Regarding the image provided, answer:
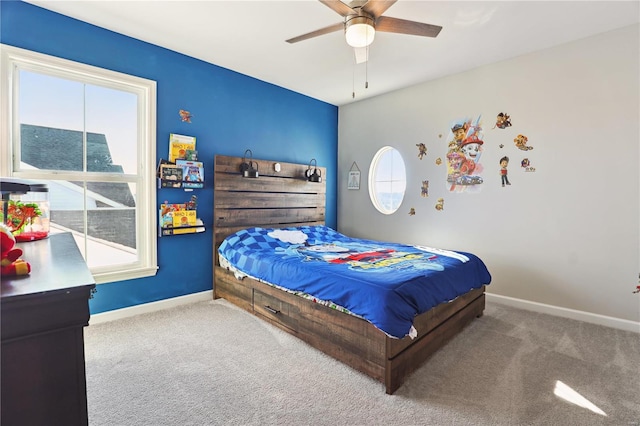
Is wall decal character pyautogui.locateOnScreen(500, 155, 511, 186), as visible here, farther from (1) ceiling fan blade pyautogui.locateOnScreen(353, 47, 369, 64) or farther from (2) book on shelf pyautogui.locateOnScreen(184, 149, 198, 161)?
(2) book on shelf pyautogui.locateOnScreen(184, 149, 198, 161)

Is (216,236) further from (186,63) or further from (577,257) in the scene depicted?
(577,257)

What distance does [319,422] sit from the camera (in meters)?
1.58

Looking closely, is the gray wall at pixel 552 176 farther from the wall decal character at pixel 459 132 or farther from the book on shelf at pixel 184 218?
the book on shelf at pixel 184 218

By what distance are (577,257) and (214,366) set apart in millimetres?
3280

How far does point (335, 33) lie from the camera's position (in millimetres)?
2725

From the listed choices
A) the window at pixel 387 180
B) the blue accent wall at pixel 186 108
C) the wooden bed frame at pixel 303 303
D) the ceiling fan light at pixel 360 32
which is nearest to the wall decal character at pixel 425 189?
the window at pixel 387 180

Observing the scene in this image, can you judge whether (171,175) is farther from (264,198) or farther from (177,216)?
(264,198)

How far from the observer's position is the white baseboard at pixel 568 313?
105 inches

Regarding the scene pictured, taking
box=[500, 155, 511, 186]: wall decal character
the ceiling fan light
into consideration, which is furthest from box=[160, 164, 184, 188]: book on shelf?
box=[500, 155, 511, 186]: wall decal character

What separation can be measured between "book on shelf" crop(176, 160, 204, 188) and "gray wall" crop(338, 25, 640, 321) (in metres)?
2.57

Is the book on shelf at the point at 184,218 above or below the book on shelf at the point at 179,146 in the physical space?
below

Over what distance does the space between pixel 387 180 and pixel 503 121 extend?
62.1 inches

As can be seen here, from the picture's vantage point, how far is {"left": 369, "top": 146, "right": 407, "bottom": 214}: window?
4238 mm

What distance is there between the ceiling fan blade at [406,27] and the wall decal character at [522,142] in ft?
5.53
